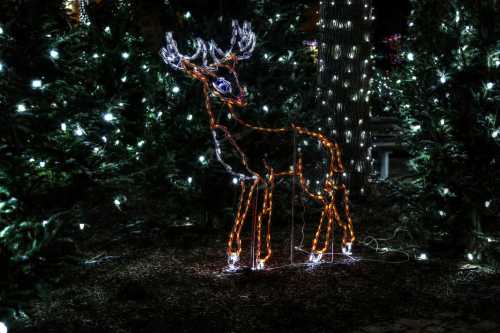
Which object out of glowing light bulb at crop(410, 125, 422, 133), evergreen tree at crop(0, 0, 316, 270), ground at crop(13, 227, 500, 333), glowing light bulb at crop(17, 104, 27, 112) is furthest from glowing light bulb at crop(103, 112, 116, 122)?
glowing light bulb at crop(410, 125, 422, 133)

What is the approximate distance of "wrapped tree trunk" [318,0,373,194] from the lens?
11.2 meters

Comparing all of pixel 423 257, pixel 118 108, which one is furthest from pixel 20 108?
pixel 423 257

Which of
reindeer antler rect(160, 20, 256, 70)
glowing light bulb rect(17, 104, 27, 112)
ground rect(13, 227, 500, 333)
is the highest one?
reindeer antler rect(160, 20, 256, 70)

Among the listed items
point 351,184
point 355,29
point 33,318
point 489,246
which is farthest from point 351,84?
point 33,318

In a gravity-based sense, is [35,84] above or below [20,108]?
above

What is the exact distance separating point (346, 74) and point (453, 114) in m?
3.88

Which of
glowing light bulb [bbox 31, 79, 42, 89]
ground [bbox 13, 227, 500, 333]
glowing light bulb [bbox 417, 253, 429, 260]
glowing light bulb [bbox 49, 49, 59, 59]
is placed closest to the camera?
ground [bbox 13, 227, 500, 333]

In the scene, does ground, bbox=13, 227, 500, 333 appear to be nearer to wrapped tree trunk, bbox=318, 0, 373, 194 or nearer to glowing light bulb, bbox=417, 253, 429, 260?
glowing light bulb, bbox=417, 253, 429, 260

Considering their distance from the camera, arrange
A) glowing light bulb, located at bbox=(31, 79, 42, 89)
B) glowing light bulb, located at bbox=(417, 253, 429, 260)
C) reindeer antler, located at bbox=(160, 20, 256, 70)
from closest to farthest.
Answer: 1. glowing light bulb, located at bbox=(31, 79, 42, 89)
2. reindeer antler, located at bbox=(160, 20, 256, 70)
3. glowing light bulb, located at bbox=(417, 253, 429, 260)

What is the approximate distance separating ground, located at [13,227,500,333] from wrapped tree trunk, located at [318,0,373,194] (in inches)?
132

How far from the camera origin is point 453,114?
7.62m

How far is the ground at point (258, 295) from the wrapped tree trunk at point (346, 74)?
3361 mm

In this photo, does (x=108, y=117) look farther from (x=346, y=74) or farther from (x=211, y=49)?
(x=346, y=74)

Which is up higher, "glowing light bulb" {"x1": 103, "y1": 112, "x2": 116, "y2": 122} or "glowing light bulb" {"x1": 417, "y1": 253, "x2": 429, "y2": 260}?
"glowing light bulb" {"x1": 103, "y1": 112, "x2": 116, "y2": 122}
